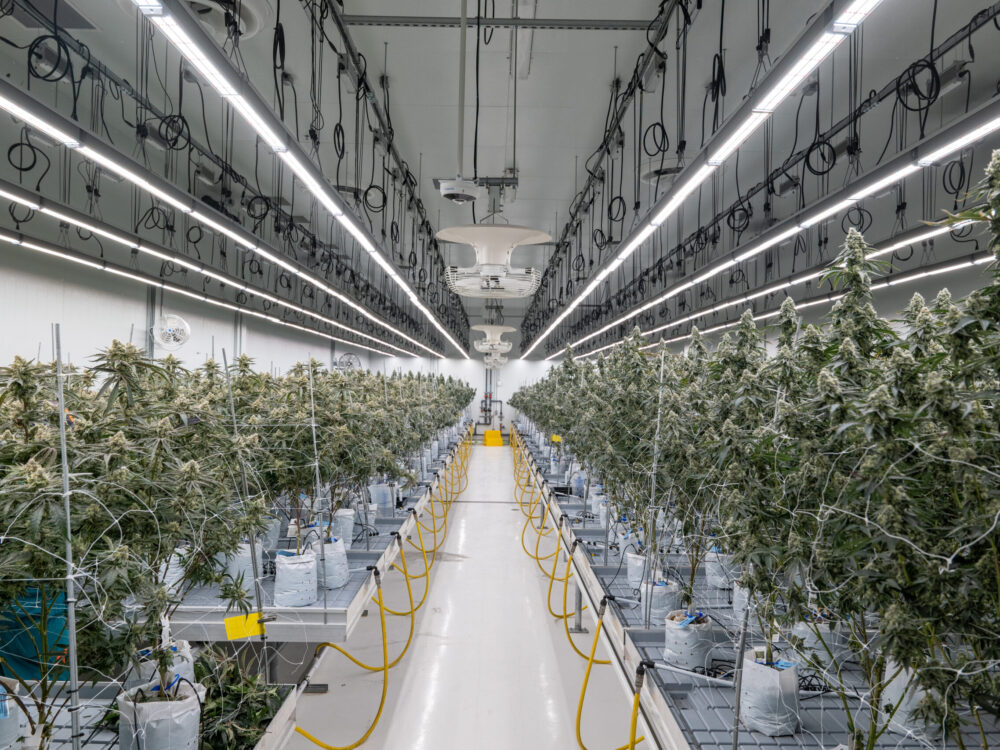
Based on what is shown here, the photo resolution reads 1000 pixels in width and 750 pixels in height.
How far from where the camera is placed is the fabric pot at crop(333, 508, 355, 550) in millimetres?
4465

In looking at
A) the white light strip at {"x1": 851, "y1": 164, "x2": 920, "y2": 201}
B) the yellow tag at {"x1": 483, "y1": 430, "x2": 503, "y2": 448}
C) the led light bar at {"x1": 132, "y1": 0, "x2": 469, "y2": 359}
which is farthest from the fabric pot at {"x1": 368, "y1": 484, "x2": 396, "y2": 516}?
the yellow tag at {"x1": 483, "y1": 430, "x2": 503, "y2": 448}

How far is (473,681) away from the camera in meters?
4.23

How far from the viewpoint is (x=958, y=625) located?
4.46 ft

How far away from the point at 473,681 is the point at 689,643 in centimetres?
199

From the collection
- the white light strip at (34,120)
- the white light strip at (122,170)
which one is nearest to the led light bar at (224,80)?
the white light strip at (34,120)

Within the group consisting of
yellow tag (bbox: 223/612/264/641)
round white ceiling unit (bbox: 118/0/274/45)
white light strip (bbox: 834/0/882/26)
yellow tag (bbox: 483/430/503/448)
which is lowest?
yellow tag (bbox: 483/430/503/448)

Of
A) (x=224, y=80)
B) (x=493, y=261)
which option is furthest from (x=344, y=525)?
(x=224, y=80)

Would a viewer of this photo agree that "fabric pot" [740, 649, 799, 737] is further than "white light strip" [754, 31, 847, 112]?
Yes

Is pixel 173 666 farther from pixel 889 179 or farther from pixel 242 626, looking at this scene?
pixel 889 179

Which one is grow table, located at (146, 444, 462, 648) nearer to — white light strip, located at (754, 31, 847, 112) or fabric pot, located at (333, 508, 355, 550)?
fabric pot, located at (333, 508, 355, 550)

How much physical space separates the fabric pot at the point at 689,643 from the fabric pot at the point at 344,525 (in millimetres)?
2489

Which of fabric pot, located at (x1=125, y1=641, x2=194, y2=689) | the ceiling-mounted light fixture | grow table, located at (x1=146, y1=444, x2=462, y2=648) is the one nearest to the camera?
fabric pot, located at (x1=125, y1=641, x2=194, y2=689)

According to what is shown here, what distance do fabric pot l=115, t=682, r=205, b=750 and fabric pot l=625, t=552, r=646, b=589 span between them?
8.15 ft

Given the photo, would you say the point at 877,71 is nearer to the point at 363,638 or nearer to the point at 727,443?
the point at 727,443
